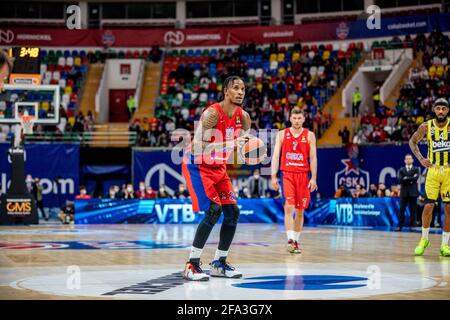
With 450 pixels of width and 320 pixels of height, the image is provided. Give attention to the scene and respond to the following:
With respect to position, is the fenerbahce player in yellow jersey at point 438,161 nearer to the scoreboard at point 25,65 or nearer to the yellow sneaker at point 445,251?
the yellow sneaker at point 445,251

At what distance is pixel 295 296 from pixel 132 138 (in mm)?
28652

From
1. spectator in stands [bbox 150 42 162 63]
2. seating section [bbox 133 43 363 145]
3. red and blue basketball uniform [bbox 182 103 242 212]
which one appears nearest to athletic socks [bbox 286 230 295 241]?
red and blue basketball uniform [bbox 182 103 242 212]

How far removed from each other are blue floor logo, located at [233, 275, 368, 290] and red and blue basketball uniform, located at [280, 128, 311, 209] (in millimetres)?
4597

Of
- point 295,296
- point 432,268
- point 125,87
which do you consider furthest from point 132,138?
point 295,296

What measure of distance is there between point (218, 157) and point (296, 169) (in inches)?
179

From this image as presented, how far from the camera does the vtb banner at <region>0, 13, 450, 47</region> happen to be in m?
41.5

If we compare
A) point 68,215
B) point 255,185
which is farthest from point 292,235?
point 255,185

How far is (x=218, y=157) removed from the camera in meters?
8.27

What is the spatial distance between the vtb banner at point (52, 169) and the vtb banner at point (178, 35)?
11757 mm

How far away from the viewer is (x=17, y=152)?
24.8 m

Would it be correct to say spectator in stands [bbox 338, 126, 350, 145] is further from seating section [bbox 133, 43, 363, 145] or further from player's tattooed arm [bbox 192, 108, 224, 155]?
player's tattooed arm [bbox 192, 108, 224, 155]

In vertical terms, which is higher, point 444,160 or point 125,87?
point 125,87
